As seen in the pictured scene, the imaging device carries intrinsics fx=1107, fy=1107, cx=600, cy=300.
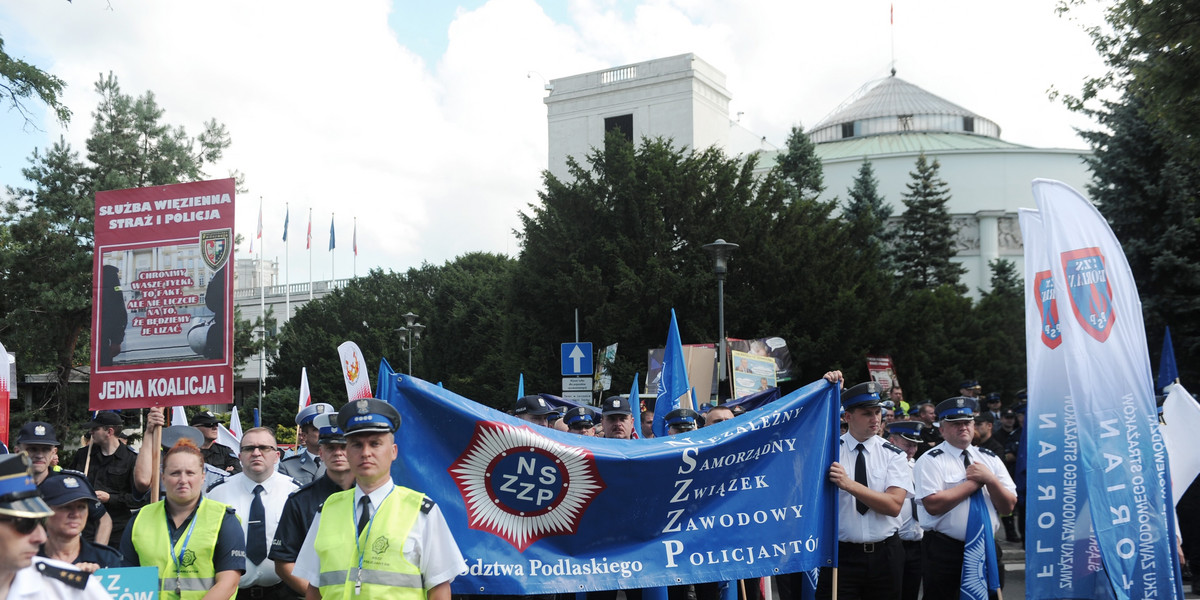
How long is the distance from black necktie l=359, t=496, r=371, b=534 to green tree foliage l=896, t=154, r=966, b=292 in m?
50.7

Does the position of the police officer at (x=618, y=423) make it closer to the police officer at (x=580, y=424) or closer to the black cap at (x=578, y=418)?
the police officer at (x=580, y=424)

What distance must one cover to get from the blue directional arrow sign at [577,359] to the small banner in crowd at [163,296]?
39.1 ft

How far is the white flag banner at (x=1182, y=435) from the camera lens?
941 centimetres

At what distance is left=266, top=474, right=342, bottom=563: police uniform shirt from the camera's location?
18.0 ft

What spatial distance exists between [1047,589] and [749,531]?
7.49 ft

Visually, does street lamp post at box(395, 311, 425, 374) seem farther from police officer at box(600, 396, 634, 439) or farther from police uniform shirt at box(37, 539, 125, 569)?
police uniform shirt at box(37, 539, 125, 569)

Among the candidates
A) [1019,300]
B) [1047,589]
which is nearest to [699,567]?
A: [1047,589]

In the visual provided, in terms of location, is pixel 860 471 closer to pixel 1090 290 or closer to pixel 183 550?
pixel 1090 290

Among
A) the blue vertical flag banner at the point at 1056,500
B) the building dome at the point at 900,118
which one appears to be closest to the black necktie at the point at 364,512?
Result: the blue vertical flag banner at the point at 1056,500

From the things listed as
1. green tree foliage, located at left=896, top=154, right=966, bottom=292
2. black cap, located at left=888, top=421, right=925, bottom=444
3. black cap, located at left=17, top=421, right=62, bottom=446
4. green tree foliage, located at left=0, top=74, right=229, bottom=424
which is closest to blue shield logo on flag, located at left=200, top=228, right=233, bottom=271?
black cap, located at left=17, top=421, right=62, bottom=446

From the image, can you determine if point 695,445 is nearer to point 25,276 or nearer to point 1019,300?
point 25,276

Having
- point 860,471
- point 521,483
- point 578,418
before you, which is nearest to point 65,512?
point 521,483

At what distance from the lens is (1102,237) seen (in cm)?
778

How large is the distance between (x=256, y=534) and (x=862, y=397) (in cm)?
383
